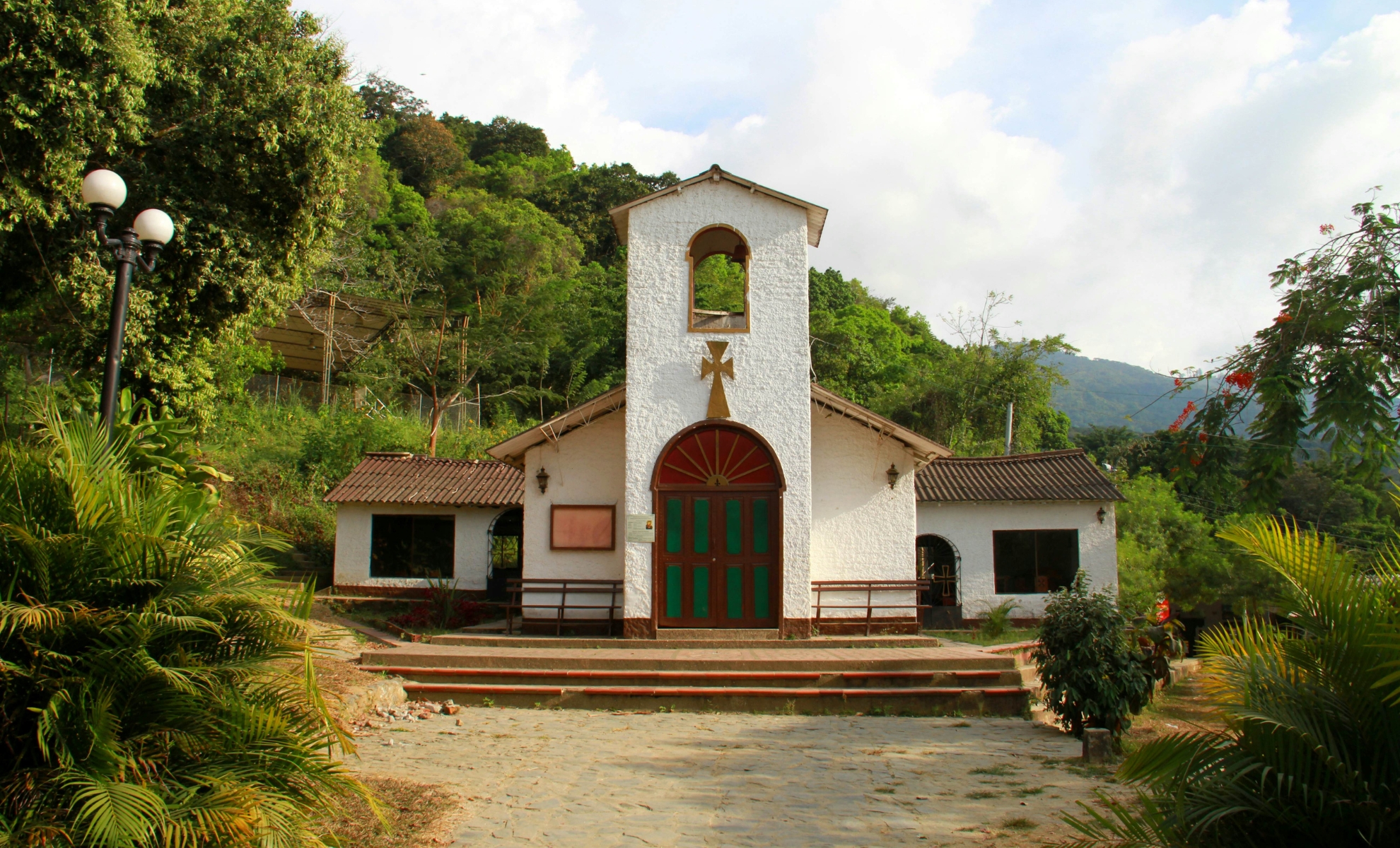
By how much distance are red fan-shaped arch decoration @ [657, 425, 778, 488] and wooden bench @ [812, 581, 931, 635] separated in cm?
205

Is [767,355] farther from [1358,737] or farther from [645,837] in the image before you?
[1358,737]

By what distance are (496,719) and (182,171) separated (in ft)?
28.8

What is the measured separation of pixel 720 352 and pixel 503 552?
24.7ft

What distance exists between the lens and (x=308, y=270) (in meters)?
13.5

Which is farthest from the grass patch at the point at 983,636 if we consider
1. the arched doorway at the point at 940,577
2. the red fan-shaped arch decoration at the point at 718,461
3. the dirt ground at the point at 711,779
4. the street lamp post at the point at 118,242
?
the street lamp post at the point at 118,242

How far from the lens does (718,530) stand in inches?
518

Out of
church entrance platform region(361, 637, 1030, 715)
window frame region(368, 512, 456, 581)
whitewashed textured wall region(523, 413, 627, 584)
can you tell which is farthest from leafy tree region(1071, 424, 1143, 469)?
church entrance platform region(361, 637, 1030, 715)

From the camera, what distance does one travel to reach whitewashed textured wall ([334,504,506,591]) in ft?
56.8

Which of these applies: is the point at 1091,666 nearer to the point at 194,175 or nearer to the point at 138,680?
the point at 138,680

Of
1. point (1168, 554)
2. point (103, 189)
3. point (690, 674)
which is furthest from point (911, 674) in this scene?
point (1168, 554)

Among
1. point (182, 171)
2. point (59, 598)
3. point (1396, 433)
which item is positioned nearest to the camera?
point (59, 598)

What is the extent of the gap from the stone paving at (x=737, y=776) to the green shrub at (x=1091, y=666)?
0.46m

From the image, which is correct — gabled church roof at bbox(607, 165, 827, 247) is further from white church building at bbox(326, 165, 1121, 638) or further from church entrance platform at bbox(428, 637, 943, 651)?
church entrance platform at bbox(428, 637, 943, 651)

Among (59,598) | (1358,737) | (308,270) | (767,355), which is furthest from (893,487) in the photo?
(59,598)
